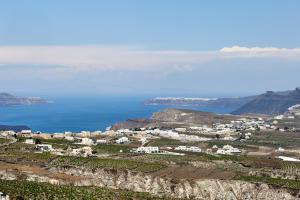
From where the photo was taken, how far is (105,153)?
406 ft

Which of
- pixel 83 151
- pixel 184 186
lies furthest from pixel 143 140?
pixel 184 186

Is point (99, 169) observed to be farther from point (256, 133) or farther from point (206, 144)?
point (256, 133)

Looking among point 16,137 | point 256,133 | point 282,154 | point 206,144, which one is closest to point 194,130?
point 256,133

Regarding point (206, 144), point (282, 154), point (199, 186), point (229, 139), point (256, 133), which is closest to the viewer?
point (199, 186)

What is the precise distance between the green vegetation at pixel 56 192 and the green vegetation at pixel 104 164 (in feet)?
78.4

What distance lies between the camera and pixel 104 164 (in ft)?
345

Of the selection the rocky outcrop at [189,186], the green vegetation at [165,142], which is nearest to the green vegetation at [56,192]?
the rocky outcrop at [189,186]

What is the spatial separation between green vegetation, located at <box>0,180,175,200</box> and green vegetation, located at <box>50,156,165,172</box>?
2390cm

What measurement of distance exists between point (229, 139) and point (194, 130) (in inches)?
930

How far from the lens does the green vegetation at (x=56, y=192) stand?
6975 centimetres

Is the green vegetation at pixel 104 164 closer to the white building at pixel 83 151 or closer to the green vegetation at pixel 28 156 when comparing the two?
the green vegetation at pixel 28 156

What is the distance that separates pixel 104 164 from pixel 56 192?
32.9 meters

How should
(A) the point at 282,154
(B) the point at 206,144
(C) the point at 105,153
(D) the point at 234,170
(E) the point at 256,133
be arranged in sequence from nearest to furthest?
(D) the point at 234,170
(C) the point at 105,153
(A) the point at 282,154
(B) the point at 206,144
(E) the point at 256,133

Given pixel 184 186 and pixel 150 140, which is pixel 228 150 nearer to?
pixel 150 140
